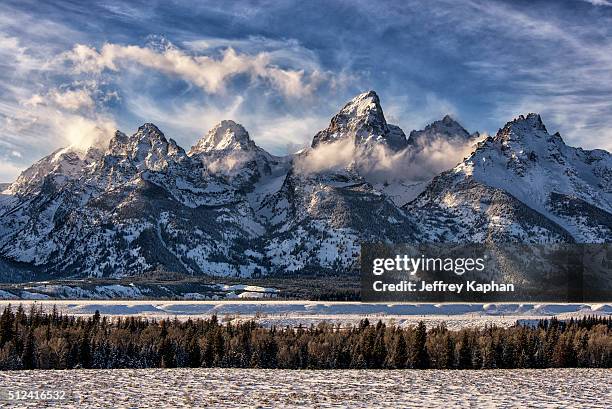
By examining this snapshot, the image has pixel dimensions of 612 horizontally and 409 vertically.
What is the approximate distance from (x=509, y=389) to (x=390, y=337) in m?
82.5

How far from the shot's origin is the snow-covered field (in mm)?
57562

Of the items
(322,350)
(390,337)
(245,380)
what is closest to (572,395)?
(245,380)

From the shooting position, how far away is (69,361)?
128 m

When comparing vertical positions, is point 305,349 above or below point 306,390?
below

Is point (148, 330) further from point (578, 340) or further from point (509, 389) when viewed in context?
point (509, 389)

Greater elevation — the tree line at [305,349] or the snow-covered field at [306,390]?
the snow-covered field at [306,390]

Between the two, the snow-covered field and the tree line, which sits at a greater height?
the snow-covered field

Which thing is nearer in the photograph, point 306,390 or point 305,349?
point 306,390

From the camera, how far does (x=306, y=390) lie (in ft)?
221

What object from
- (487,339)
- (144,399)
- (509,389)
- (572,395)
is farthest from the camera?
(487,339)

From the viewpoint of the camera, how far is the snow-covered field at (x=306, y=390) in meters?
57.6

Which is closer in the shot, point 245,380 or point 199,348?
point 245,380

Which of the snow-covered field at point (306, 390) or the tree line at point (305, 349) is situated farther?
the tree line at point (305, 349)

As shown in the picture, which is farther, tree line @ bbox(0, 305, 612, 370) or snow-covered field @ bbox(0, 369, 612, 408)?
tree line @ bbox(0, 305, 612, 370)
